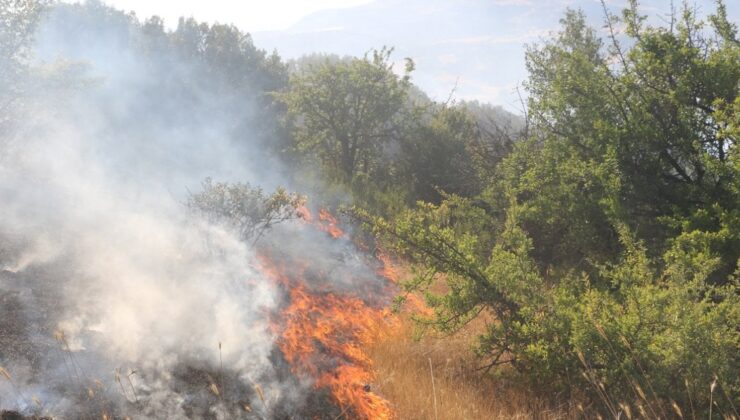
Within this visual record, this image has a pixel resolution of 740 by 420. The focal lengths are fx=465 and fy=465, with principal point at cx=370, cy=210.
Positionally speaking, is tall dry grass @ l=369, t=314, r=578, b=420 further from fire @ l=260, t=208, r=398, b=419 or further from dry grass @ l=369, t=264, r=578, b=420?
fire @ l=260, t=208, r=398, b=419

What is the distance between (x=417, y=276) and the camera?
5582 millimetres

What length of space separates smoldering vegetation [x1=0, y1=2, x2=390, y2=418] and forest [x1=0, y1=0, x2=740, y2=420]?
3 centimetres

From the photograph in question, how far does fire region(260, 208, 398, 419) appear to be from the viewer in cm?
490

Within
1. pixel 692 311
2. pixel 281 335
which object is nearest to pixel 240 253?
pixel 281 335

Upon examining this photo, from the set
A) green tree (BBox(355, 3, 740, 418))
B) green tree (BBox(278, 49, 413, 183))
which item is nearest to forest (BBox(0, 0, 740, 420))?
green tree (BBox(355, 3, 740, 418))

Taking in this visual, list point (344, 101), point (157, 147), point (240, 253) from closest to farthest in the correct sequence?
point (240, 253), point (157, 147), point (344, 101)

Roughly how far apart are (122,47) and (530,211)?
22746mm

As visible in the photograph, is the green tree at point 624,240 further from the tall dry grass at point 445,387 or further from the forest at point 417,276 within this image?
the tall dry grass at point 445,387

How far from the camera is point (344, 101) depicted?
15547mm

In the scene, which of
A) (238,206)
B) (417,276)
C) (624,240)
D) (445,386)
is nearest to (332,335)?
(417,276)

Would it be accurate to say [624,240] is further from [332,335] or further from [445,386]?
[332,335]

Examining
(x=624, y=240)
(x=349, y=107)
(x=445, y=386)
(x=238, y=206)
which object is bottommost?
(x=445, y=386)

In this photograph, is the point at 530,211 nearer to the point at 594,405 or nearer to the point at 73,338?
the point at 594,405

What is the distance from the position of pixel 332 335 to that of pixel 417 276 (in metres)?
1.46
